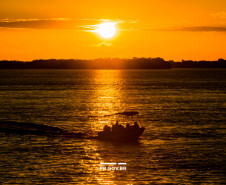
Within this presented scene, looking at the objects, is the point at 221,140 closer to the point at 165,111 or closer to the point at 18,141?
the point at 18,141

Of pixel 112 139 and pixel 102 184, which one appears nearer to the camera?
pixel 102 184

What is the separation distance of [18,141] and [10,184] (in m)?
17.9

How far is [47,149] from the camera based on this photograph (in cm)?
4972

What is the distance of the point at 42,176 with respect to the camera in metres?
39.0

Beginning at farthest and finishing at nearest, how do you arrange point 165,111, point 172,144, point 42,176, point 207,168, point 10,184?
point 165,111 < point 172,144 < point 207,168 < point 42,176 < point 10,184

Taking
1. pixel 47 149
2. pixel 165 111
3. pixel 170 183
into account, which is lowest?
pixel 170 183

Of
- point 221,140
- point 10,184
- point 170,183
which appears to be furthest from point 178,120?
point 10,184

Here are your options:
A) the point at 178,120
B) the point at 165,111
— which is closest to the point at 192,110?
the point at 165,111

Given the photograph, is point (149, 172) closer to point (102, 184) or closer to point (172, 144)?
point (102, 184)

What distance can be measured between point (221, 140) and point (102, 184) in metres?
24.5

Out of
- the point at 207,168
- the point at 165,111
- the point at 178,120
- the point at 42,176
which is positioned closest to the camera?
the point at 42,176

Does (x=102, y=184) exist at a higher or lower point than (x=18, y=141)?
lower

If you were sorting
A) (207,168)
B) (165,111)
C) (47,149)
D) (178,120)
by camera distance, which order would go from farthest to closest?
(165,111) < (178,120) < (47,149) < (207,168)

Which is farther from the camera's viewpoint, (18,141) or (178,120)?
(178,120)
